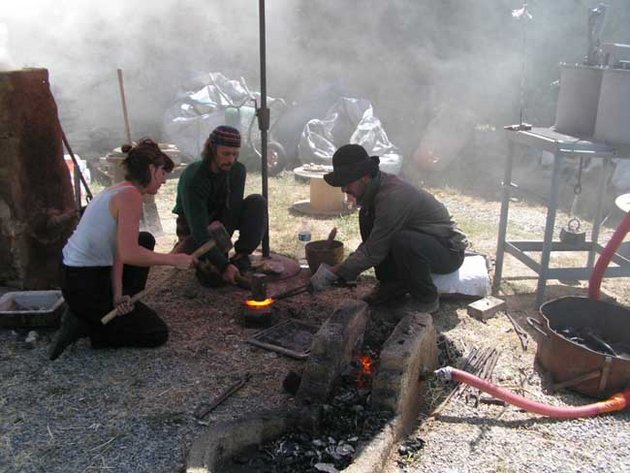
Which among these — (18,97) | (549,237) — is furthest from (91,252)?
(549,237)

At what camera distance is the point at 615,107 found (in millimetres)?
4414

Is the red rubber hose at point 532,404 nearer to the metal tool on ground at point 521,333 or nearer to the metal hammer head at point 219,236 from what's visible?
the metal tool on ground at point 521,333

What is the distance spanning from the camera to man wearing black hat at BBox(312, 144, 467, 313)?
170 inches

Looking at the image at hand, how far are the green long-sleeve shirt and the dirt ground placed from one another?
0.60 meters

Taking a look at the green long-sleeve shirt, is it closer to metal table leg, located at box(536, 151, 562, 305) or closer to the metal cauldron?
the metal cauldron

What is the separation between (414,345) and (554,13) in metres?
9.60

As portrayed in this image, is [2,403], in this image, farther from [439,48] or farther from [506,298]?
[439,48]

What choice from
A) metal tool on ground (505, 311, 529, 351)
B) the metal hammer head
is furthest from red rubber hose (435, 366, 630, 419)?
the metal hammer head

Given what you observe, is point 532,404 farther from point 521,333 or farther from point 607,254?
point 607,254

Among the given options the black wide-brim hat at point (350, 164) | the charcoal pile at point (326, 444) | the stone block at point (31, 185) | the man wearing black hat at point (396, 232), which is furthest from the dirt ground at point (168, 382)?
the black wide-brim hat at point (350, 164)

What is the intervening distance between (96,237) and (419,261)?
2340mm

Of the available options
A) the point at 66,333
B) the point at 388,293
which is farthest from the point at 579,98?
the point at 66,333

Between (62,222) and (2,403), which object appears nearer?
(2,403)

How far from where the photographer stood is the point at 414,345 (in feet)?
10.7
